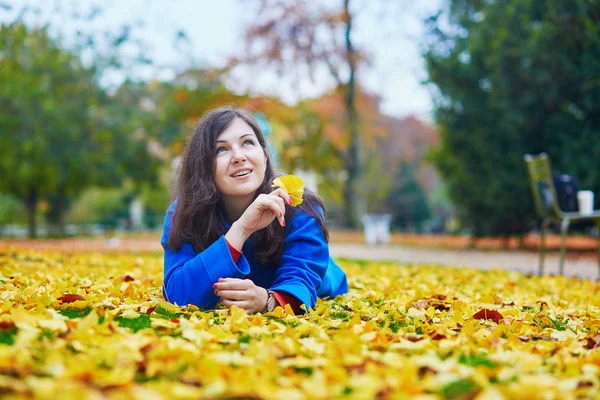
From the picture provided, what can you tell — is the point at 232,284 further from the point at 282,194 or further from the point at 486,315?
the point at 486,315

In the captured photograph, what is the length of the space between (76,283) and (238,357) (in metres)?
2.01

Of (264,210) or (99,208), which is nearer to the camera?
(264,210)

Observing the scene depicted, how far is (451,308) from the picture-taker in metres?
2.94

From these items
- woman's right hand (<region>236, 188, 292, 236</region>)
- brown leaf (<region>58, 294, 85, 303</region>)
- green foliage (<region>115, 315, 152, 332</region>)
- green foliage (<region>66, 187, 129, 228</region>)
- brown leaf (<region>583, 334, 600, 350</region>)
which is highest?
woman's right hand (<region>236, 188, 292, 236</region>)

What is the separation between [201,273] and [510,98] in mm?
8784

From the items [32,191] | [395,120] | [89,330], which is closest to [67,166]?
[32,191]

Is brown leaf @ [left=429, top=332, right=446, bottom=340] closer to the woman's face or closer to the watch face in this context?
the watch face

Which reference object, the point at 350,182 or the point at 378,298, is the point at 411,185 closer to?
the point at 350,182

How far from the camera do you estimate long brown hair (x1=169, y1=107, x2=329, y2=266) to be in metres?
2.83

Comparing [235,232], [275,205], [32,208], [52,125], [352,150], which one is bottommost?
[32,208]

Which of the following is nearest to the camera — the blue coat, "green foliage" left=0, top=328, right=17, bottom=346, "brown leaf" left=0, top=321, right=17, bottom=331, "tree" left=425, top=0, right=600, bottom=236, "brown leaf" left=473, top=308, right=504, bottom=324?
"green foliage" left=0, top=328, right=17, bottom=346

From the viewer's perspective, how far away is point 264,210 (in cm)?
258

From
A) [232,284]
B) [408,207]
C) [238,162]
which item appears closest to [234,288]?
[232,284]

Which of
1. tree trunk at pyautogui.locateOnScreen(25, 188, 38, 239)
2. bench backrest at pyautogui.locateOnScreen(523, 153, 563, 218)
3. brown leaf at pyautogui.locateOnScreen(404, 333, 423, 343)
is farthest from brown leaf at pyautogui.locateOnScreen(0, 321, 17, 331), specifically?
tree trunk at pyautogui.locateOnScreen(25, 188, 38, 239)
